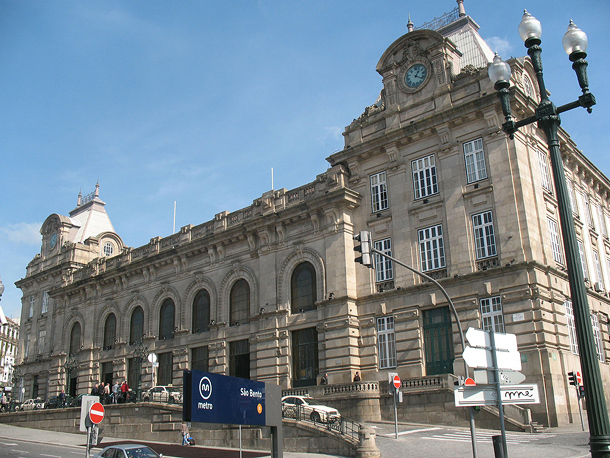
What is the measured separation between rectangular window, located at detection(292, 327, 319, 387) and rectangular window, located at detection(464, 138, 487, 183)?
13.8 meters

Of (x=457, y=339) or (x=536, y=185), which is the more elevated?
(x=536, y=185)

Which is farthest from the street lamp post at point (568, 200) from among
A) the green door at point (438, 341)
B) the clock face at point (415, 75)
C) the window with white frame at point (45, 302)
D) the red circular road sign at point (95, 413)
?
the window with white frame at point (45, 302)

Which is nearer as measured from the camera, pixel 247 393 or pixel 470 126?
pixel 247 393

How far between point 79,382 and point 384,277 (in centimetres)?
3346

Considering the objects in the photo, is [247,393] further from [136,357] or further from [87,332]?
[87,332]

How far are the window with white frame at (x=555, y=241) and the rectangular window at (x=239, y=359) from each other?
21.2 metres

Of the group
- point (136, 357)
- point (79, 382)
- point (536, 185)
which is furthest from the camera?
point (79, 382)

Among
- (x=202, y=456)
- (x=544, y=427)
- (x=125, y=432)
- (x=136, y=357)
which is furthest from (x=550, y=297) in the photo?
(x=136, y=357)

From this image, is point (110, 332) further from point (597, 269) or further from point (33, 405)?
point (597, 269)

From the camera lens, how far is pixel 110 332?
179ft

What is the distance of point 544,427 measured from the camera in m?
28.1

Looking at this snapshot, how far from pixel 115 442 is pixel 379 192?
2156 cm

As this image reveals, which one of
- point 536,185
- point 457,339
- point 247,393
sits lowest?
point 247,393

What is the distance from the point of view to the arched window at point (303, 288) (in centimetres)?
3938
